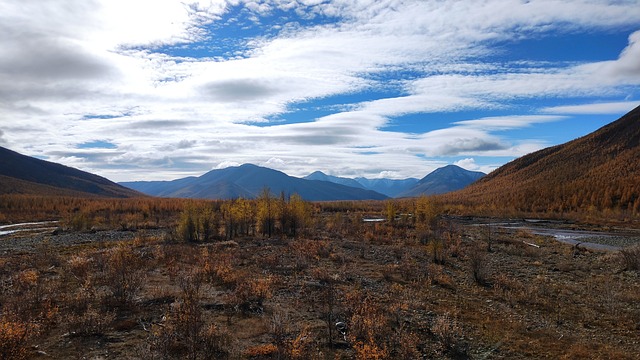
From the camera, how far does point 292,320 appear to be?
45.8 feet

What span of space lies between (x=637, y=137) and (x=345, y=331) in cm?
15239

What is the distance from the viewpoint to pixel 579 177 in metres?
116

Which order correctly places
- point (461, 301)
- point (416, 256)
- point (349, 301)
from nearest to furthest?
point (349, 301)
point (461, 301)
point (416, 256)

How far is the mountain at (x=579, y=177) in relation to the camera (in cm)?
8619

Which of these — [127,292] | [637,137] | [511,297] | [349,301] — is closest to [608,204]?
[637,137]

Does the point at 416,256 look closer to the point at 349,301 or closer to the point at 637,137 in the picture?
the point at 349,301

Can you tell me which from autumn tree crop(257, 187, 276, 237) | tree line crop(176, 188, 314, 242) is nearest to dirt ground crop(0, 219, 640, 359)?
tree line crop(176, 188, 314, 242)

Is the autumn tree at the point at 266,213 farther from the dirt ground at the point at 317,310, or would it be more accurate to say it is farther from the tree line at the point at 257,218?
the dirt ground at the point at 317,310

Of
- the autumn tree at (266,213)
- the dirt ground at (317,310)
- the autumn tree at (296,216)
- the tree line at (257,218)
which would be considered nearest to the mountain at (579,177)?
the autumn tree at (296,216)

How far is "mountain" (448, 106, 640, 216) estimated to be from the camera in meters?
86.2

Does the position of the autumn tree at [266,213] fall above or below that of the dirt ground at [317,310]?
above

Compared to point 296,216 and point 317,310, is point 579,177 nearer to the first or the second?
point 296,216

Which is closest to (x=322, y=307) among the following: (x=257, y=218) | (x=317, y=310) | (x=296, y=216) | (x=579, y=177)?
(x=317, y=310)

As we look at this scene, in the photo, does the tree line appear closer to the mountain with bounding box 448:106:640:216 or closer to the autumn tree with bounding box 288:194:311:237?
the autumn tree with bounding box 288:194:311:237
